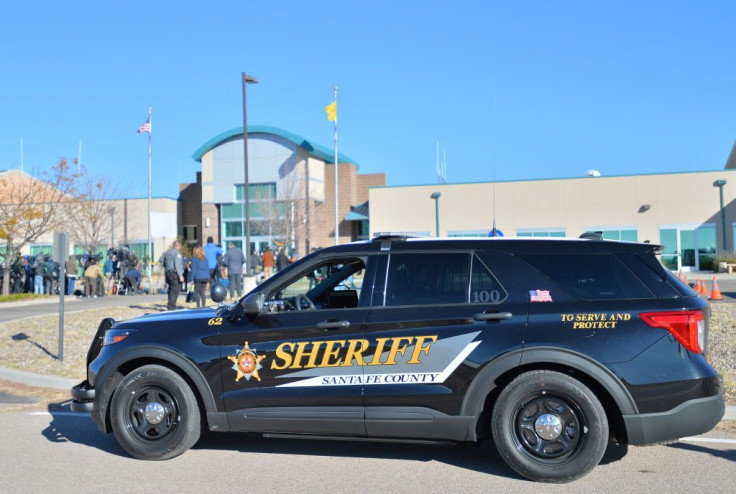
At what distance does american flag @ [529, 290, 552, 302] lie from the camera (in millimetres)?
5316

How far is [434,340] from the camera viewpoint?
535 cm

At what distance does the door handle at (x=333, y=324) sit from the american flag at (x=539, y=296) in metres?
1.39

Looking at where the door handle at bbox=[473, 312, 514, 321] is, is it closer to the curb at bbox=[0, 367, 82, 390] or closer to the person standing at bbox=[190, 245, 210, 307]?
the curb at bbox=[0, 367, 82, 390]

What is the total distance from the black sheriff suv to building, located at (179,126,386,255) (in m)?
41.4

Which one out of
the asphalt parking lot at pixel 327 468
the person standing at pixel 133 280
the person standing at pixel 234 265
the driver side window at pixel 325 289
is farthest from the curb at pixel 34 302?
the driver side window at pixel 325 289

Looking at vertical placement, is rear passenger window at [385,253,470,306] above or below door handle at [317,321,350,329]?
above

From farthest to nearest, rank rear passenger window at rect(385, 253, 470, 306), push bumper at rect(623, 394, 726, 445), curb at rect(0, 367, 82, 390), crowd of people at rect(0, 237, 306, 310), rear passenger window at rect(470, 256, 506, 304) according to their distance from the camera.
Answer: crowd of people at rect(0, 237, 306, 310) → curb at rect(0, 367, 82, 390) → rear passenger window at rect(385, 253, 470, 306) → rear passenger window at rect(470, 256, 506, 304) → push bumper at rect(623, 394, 726, 445)

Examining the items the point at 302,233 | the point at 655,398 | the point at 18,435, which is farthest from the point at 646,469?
the point at 302,233

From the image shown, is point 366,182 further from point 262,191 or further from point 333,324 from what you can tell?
point 333,324

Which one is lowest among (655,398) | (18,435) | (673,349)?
(18,435)

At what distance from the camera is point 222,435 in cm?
690

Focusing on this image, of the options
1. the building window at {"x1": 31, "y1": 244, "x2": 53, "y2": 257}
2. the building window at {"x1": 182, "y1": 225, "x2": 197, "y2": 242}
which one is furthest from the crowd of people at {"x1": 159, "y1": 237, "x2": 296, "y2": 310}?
the building window at {"x1": 182, "y1": 225, "x2": 197, "y2": 242}

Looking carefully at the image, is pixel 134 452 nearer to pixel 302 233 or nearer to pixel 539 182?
pixel 539 182

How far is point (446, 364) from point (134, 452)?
2703 millimetres
